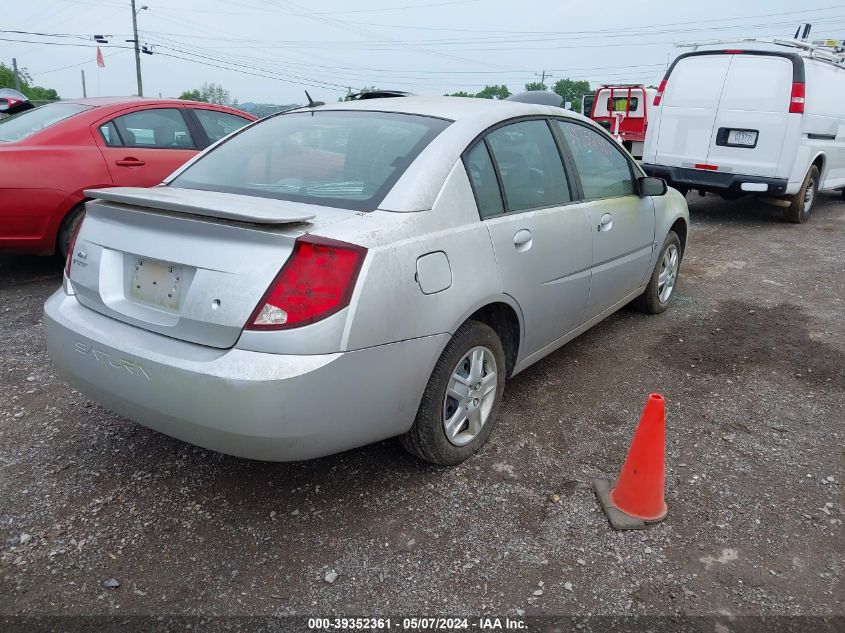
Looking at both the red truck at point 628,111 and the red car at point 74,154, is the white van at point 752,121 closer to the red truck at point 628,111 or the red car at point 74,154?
the red car at point 74,154

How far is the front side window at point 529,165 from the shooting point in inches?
120

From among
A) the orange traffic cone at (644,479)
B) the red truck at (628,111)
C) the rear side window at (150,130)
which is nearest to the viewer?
the orange traffic cone at (644,479)

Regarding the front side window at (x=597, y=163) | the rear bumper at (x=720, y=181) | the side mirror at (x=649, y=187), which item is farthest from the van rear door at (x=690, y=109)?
the front side window at (x=597, y=163)

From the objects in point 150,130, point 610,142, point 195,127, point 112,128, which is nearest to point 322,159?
point 610,142

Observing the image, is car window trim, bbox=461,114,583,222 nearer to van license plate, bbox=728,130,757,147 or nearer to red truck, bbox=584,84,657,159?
van license plate, bbox=728,130,757,147

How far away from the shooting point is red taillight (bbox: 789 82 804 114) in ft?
25.7

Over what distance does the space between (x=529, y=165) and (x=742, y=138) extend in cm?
634

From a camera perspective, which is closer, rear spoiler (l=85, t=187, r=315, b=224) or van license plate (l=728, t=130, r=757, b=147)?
rear spoiler (l=85, t=187, r=315, b=224)

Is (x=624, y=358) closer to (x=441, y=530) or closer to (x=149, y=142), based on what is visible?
(x=441, y=530)

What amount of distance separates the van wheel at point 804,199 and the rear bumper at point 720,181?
67cm

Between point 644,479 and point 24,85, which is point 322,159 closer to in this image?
point 644,479

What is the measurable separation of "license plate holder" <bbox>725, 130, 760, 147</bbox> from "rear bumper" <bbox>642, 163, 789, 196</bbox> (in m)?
0.38

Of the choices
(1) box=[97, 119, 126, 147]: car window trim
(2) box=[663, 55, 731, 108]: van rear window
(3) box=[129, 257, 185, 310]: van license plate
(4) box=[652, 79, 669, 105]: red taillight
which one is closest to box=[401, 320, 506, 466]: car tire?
(3) box=[129, 257, 185, 310]: van license plate

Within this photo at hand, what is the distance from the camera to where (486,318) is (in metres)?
2.99
